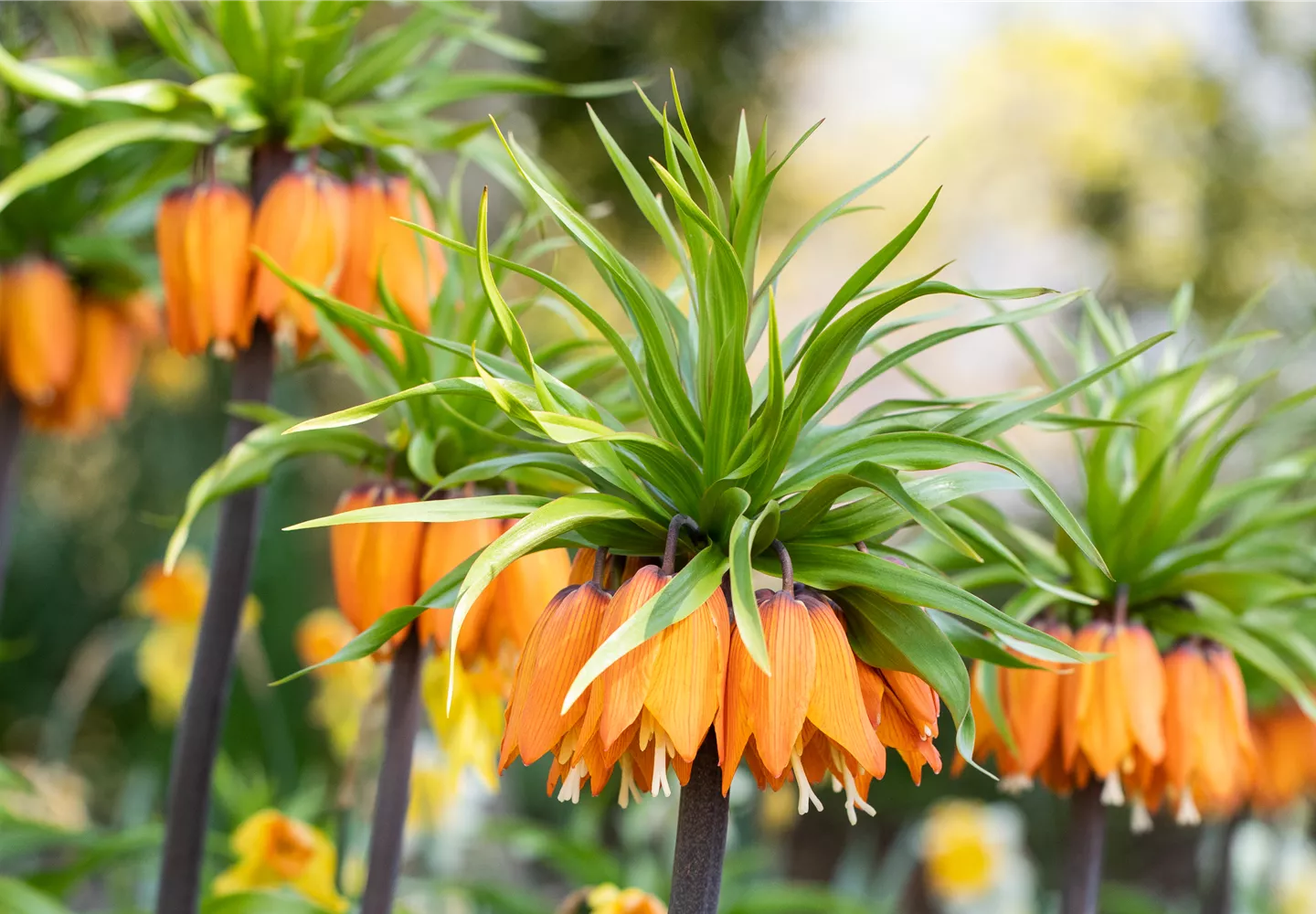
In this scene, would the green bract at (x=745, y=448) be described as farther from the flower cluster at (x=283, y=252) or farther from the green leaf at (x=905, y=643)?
the flower cluster at (x=283, y=252)

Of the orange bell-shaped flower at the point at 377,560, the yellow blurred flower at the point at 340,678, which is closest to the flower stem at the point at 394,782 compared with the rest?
the orange bell-shaped flower at the point at 377,560

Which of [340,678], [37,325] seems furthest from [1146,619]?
[340,678]

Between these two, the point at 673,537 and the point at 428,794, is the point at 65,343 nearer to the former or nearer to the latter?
the point at 428,794

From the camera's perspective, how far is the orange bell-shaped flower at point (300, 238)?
1228 mm

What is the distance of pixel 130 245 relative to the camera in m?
1.67

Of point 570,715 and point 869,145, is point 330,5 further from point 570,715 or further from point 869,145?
point 869,145

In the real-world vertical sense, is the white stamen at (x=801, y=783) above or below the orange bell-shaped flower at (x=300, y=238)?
below

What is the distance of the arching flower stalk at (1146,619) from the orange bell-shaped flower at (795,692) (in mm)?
324

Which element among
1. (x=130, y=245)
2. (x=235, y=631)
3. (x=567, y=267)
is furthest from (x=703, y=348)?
(x=567, y=267)

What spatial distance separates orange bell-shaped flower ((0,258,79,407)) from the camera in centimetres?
156

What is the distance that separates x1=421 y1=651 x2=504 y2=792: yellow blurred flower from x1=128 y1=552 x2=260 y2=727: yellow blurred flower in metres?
0.86

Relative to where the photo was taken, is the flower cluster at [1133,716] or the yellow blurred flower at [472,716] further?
the yellow blurred flower at [472,716]

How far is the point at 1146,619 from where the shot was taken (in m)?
1.16

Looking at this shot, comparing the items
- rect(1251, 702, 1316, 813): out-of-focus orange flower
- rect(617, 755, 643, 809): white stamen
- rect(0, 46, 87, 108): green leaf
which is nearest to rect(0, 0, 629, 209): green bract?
rect(0, 46, 87, 108): green leaf
